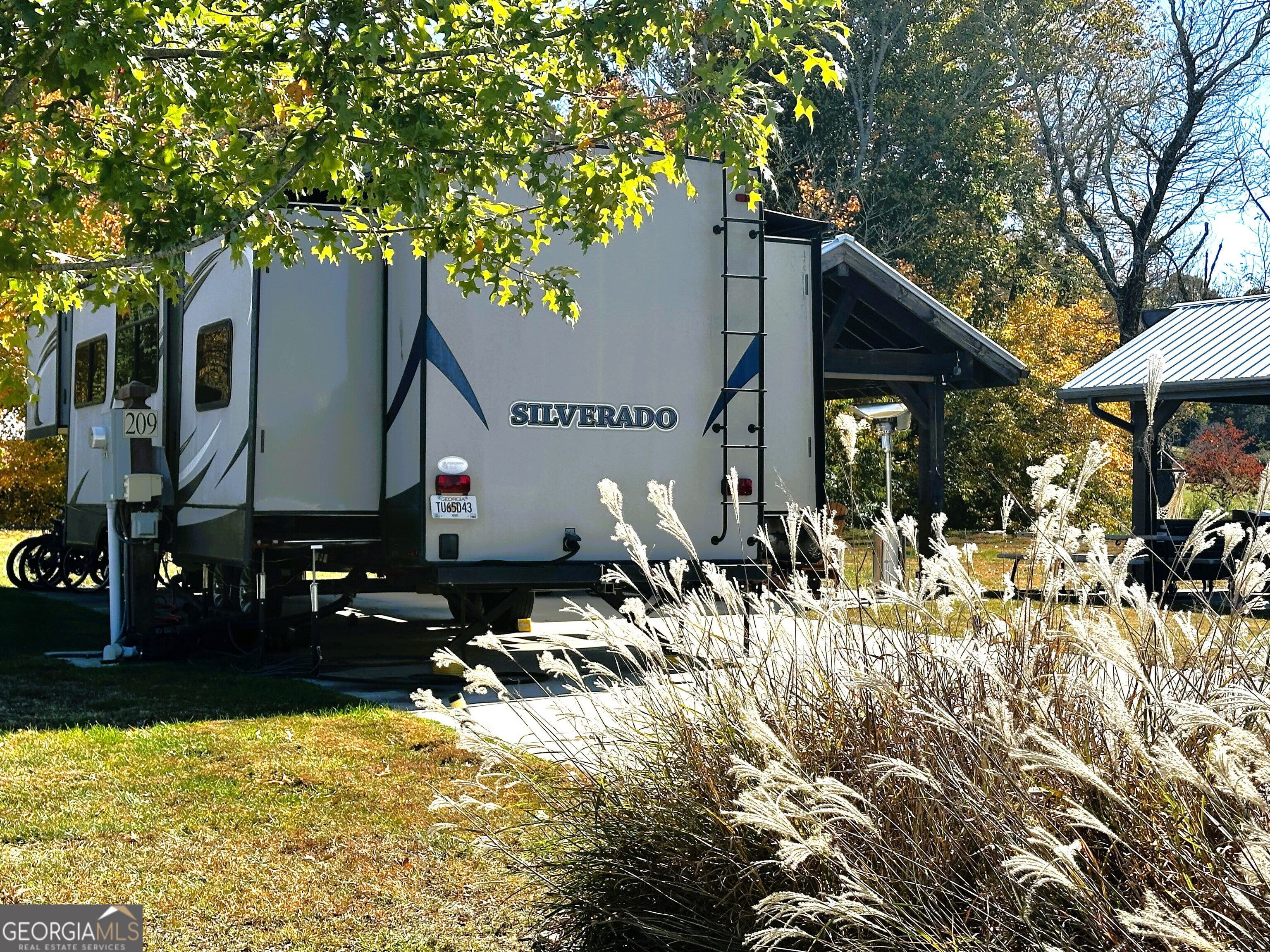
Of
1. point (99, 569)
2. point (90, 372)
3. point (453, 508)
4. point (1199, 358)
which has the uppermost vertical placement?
point (1199, 358)

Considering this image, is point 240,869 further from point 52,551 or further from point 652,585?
point 52,551

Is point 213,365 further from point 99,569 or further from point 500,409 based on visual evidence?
point 99,569

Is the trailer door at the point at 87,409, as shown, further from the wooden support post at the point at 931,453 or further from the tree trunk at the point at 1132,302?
the tree trunk at the point at 1132,302

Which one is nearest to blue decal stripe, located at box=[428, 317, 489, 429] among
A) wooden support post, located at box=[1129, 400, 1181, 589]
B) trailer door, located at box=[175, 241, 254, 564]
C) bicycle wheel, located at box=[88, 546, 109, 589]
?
trailer door, located at box=[175, 241, 254, 564]

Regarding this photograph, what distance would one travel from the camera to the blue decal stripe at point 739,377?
29.7ft

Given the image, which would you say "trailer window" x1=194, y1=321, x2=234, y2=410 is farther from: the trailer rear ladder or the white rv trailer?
the trailer rear ladder

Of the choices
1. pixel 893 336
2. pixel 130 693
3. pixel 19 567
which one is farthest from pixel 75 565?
pixel 893 336

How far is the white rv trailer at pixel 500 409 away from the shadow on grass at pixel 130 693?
0.83 m

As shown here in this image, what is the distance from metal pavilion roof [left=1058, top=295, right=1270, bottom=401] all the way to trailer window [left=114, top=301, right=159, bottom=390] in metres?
9.47

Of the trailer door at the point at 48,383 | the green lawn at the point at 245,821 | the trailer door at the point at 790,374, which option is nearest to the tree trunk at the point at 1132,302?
the trailer door at the point at 790,374

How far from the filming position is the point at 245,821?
5.09 metres

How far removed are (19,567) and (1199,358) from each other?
13.5m

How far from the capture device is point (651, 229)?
8945 mm

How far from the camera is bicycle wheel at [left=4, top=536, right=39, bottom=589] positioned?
50.7 feet
